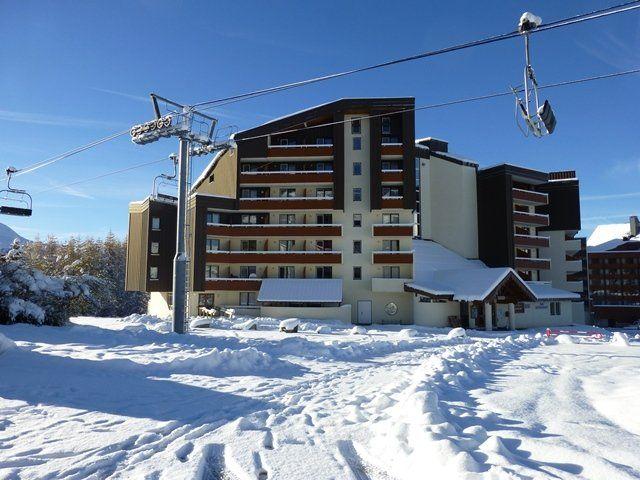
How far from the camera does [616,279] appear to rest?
68188 millimetres

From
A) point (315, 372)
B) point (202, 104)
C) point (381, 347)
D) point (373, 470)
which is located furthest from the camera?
point (202, 104)

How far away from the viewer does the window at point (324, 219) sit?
42906mm

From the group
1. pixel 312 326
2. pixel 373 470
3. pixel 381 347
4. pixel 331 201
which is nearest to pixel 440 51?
A: pixel 373 470

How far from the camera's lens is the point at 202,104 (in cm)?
2167

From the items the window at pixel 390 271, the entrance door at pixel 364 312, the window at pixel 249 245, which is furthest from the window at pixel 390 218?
the window at pixel 249 245

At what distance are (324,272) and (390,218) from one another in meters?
8.46

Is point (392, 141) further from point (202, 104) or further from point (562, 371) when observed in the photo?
point (562, 371)

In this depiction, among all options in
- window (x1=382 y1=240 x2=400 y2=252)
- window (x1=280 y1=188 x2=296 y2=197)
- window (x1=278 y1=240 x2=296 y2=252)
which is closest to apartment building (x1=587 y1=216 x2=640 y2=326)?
window (x1=382 y1=240 x2=400 y2=252)

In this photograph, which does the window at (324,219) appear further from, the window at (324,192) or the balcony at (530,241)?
the balcony at (530,241)

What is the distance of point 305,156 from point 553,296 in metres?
28.2

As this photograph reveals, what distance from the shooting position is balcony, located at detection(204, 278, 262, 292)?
39938 millimetres

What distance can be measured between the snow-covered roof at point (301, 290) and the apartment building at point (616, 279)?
4770cm

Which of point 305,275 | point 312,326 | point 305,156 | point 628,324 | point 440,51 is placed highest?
point 305,156

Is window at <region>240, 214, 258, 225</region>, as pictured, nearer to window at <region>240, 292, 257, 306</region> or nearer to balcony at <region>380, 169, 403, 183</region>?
window at <region>240, 292, 257, 306</region>
